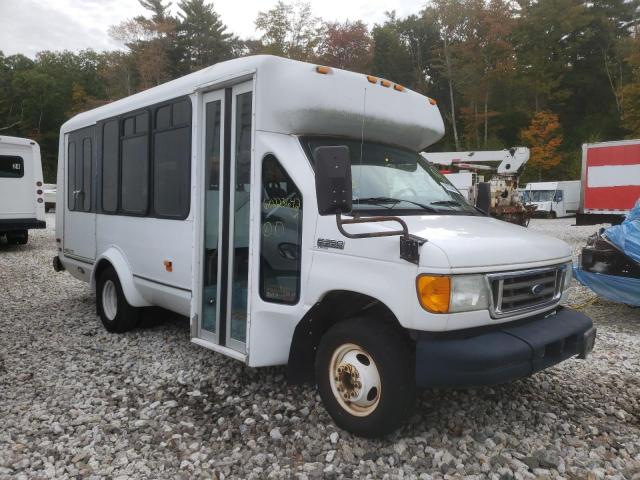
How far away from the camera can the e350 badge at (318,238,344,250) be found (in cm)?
344

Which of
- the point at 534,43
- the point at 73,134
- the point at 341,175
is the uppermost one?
the point at 534,43

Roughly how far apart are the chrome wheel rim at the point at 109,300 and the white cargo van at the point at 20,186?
876 cm

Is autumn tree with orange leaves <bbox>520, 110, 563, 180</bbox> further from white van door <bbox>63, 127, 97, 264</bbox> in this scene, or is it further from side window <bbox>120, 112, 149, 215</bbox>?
side window <bbox>120, 112, 149, 215</bbox>

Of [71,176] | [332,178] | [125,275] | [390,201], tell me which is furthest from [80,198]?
[332,178]

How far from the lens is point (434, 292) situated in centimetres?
303

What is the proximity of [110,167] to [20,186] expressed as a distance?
893 centimetres

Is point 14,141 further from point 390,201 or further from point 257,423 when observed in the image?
point 390,201

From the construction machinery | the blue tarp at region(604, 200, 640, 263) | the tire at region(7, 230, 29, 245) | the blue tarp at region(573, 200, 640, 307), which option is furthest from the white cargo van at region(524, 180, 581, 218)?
the tire at region(7, 230, 29, 245)

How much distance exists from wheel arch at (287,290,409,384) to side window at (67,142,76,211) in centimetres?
459

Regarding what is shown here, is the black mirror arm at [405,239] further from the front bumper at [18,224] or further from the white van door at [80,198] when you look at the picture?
the front bumper at [18,224]

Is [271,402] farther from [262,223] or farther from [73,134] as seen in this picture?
[73,134]

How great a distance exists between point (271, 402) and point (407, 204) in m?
1.82

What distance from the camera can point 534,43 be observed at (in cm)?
4247

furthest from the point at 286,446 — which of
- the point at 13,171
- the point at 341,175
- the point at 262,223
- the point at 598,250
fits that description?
the point at 13,171
